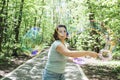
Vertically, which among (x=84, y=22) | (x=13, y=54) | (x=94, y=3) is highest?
(x=94, y=3)

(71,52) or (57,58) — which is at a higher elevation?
Answer: (71,52)

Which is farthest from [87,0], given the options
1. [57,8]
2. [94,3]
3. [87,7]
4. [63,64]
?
[57,8]

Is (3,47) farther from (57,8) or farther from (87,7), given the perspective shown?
(57,8)

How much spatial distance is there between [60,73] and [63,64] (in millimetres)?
Answer: 166

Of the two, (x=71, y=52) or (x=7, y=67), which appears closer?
(x=71, y=52)

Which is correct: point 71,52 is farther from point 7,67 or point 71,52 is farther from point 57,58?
point 7,67

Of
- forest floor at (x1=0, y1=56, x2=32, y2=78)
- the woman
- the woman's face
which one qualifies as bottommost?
forest floor at (x1=0, y1=56, x2=32, y2=78)

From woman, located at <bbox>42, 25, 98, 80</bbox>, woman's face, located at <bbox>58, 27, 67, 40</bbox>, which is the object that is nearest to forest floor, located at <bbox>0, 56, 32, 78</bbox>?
woman, located at <bbox>42, 25, 98, 80</bbox>

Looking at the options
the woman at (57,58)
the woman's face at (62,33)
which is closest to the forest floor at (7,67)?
the woman at (57,58)

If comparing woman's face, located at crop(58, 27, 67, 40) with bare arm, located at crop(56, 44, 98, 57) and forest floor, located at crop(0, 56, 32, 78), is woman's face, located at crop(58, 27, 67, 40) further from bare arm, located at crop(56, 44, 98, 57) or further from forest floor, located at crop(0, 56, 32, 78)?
forest floor, located at crop(0, 56, 32, 78)

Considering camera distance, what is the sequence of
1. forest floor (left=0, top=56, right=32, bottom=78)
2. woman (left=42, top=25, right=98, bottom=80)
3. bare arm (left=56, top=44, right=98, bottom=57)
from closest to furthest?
bare arm (left=56, top=44, right=98, bottom=57) → woman (left=42, top=25, right=98, bottom=80) → forest floor (left=0, top=56, right=32, bottom=78)

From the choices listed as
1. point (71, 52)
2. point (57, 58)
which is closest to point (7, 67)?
point (57, 58)

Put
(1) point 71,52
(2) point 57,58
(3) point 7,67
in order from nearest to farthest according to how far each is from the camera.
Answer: (1) point 71,52, (2) point 57,58, (3) point 7,67

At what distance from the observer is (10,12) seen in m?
25.0
